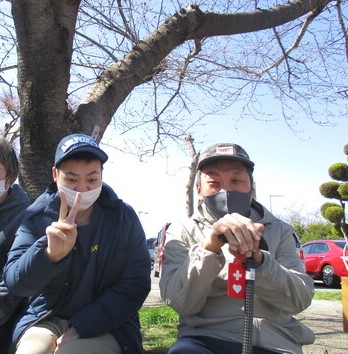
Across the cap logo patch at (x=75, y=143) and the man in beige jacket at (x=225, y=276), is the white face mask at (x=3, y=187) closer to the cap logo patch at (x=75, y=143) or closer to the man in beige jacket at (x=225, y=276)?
the cap logo patch at (x=75, y=143)

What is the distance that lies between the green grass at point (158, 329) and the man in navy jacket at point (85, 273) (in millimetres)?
1706

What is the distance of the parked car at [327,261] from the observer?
1433 centimetres

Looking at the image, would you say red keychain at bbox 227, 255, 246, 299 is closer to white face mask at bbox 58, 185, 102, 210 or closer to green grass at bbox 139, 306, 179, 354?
white face mask at bbox 58, 185, 102, 210

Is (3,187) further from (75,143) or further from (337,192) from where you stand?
(337,192)

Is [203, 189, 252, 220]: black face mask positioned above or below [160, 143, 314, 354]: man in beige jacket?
above

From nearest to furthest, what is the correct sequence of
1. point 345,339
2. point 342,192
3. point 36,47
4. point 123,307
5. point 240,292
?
point 240,292, point 123,307, point 36,47, point 345,339, point 342,192

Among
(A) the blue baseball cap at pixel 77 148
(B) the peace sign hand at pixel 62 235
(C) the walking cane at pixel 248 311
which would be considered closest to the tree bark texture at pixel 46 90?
(A) the blue baseball cap at pixel 77 148

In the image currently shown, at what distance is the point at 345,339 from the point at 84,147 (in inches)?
146

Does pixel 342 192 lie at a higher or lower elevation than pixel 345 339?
higher

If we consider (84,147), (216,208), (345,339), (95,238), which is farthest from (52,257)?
(345,339)

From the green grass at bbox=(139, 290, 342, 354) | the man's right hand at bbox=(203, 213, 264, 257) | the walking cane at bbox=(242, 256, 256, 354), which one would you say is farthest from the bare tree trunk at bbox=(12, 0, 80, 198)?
the walking cane at bbox=(242, 256, 256, 354)

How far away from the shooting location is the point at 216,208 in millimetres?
2189

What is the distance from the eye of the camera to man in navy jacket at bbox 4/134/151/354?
2215 mm

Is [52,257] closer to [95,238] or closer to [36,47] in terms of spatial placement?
[95,238]
